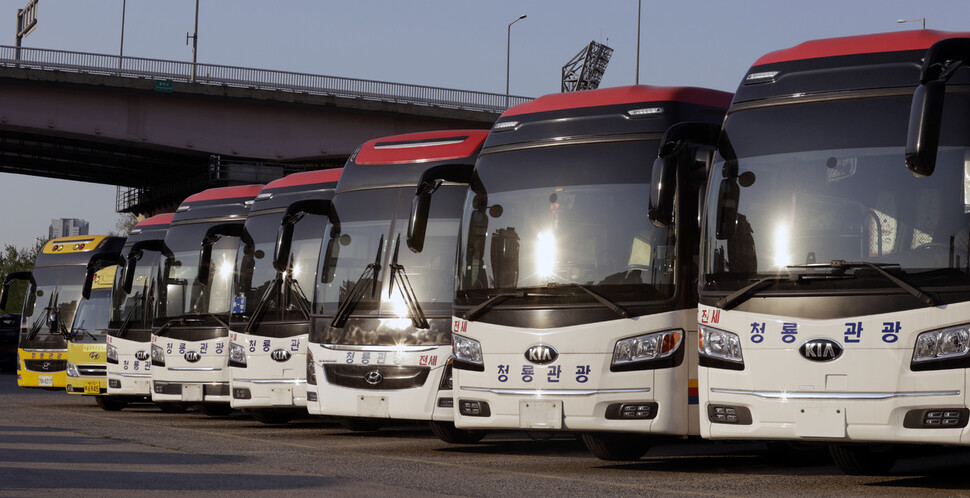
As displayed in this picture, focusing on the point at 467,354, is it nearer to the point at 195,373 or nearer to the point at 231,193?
the point at 195,373

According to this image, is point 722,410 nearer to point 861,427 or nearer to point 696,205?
point 861,427

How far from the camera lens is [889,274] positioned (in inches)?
360

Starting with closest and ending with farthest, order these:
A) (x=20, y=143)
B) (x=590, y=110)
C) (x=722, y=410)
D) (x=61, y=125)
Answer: (x=722, y=410) < (x=590, y=110) < (x=61, y=125) < (x=20, y=143)

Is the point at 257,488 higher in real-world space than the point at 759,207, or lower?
lower

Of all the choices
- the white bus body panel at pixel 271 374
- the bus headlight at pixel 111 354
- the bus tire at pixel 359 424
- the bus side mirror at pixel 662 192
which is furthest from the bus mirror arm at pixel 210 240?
the bus side mirror at pixel 662 192

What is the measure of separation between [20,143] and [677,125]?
5152 centimetres

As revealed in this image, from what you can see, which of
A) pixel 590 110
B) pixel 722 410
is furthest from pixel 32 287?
pixel 722 410

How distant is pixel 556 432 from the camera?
11.3 meters

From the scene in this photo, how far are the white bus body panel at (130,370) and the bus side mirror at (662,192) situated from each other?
12853 mm

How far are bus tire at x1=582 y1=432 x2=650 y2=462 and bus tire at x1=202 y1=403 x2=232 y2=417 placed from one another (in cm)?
994

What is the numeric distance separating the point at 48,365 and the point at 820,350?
1977 cm

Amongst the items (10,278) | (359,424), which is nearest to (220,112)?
(10,278)

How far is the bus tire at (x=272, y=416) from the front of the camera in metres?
18.6

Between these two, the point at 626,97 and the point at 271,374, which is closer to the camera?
the point at 626,97
